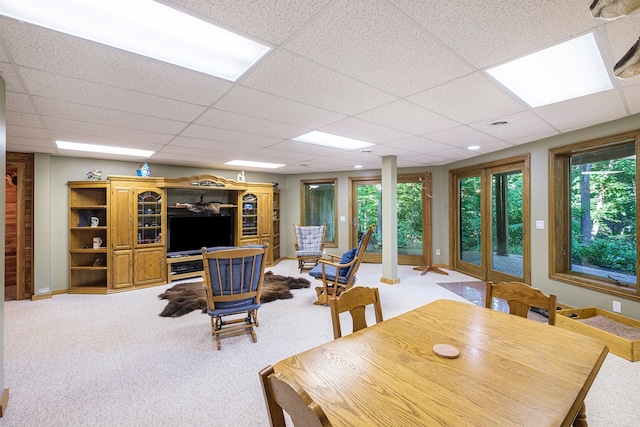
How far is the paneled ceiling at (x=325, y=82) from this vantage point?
4.52 feet

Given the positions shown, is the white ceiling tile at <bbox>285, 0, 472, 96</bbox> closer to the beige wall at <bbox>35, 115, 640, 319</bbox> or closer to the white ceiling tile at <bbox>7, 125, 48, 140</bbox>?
the beige wall at <bbox>35, 115, 640, 319</bbox>

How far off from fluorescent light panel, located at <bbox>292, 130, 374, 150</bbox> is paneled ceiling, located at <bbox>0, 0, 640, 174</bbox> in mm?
241

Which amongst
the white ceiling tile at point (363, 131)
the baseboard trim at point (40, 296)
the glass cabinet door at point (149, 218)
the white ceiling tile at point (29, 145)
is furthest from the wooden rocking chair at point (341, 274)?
the baseboard trim at point (40, 296)

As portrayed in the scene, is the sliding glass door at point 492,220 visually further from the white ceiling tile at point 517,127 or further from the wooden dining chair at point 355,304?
the wooden dining chair at point 355,304

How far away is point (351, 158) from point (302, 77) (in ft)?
10.9

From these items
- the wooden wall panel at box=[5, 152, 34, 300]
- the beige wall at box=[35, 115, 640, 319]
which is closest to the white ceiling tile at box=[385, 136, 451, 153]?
the beige wall at box=[35, 115, 640, 319]

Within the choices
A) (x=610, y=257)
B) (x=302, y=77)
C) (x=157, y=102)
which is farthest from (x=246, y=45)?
(x=610, y=257)

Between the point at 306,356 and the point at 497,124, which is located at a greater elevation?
the point at 497,124

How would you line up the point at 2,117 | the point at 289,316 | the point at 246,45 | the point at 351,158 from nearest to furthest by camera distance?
the point at 246,45, the point at 2,117, the point at 289,316, the point at 351,158

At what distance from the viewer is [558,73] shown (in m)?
2.12

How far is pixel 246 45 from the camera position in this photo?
66.1 inches

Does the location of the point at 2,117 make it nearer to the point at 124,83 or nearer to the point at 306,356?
the point at 124,83

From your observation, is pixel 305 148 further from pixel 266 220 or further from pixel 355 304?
pixel 355 304

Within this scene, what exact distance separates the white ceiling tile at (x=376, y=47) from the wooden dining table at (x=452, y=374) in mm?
1604
